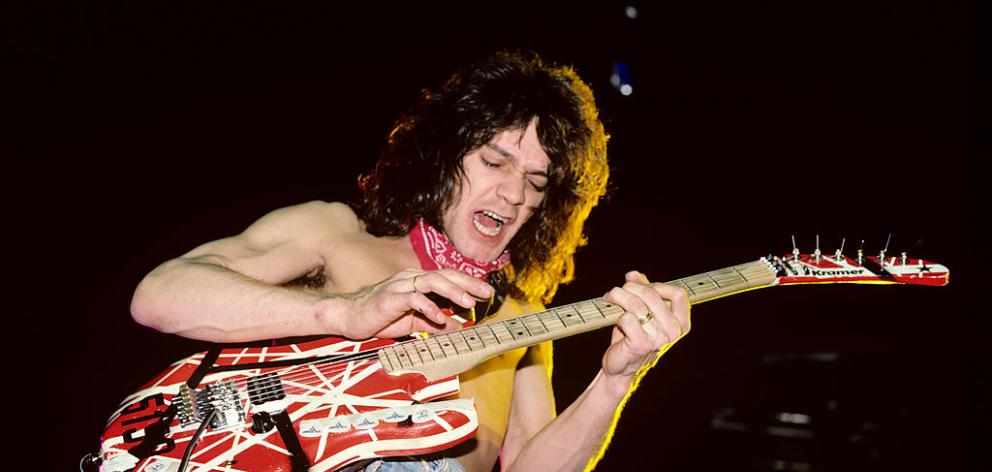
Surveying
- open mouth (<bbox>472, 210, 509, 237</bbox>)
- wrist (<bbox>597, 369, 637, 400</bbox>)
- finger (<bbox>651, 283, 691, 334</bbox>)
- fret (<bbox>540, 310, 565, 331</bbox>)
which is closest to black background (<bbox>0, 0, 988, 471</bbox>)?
finger (<bbox>651, 283, 691, 334</bbox>)

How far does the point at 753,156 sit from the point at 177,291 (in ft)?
15.4

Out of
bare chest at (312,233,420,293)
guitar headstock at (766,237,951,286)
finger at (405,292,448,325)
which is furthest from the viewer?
bare chest at (312,233,420,293)

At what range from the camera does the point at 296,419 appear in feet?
5.20

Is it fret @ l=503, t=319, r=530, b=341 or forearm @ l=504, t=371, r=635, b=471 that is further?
forearm @ l=504, t=371, r=635, b=471

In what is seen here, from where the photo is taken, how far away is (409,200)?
2.70 metres

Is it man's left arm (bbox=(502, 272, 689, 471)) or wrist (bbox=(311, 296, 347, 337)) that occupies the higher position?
wrist (bbox=(311, 296, 347, 337))

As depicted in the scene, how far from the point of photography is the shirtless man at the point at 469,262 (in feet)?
5.91

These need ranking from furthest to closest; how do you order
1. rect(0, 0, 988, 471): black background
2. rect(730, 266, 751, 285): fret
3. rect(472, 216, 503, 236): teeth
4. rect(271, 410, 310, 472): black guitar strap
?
1. rect(0, 0, 988, 471): black background
2. rect(472, 216, 503, 236): teeth
3. rect(730, 266, 751, 285): fret
4. rect(271, 410, 310, 472): black guitar strap

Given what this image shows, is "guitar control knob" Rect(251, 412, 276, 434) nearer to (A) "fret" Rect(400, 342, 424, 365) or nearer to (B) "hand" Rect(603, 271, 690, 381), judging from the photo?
(A) "fret" Rect(400, 342, 424, 365)

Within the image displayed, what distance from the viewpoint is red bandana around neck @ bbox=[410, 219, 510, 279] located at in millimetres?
2562

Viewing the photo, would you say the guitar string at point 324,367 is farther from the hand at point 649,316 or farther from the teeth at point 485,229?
the teeth at point 485,229

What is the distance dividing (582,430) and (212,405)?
130 cm

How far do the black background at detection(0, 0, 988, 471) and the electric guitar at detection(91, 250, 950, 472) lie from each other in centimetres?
184

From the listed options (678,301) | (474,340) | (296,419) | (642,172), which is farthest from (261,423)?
(642,172)
